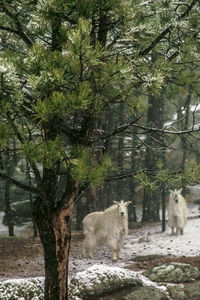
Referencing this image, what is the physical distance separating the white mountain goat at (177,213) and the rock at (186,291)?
455cm

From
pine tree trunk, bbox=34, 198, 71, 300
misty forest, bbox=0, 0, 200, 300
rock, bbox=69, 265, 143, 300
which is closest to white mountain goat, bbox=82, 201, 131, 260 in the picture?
rock, bbox=69, 265, 143, 300

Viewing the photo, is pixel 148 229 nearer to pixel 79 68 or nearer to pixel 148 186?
pixel 148 186

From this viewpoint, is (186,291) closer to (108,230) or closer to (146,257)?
(146,257)

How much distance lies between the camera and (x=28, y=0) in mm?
4520

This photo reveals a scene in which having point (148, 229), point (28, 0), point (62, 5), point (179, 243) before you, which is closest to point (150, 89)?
point (62, 5)

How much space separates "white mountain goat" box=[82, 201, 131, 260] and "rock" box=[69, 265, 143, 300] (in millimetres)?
2270

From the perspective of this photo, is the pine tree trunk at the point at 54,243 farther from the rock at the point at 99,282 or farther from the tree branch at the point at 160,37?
the tree branch at the point at 160,37

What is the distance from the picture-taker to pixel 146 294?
7312mm

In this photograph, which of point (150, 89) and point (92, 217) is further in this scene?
point (92, 217)

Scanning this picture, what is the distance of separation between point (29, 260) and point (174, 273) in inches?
158

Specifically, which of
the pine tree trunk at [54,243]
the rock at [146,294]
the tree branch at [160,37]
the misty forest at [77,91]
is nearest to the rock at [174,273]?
the misty forest at [77,91]

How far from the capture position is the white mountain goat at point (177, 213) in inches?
490

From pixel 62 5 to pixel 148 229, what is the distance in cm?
1176

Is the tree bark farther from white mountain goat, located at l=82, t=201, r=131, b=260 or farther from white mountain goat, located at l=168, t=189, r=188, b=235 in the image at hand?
white mountain goat, located at l=168, t=189, r=188, b=235
